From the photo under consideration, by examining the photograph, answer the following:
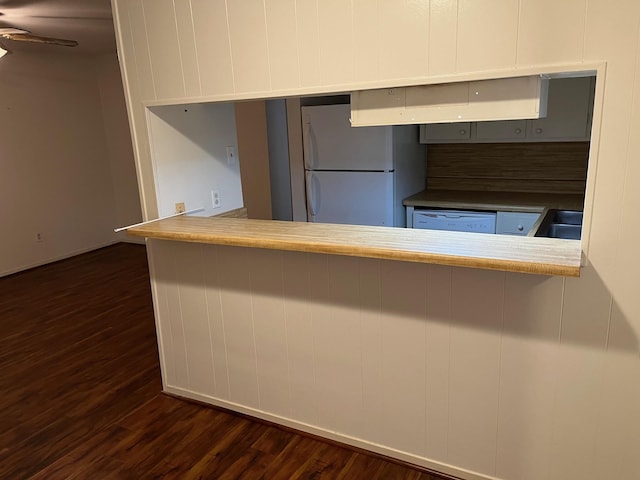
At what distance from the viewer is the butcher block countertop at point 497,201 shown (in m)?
3.48

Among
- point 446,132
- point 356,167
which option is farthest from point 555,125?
point 356,167

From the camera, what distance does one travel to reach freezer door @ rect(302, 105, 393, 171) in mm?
3752

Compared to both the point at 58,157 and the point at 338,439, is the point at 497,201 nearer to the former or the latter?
the point at 338,439

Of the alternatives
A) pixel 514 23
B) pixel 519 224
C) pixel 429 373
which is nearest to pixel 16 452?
pixel 429 373

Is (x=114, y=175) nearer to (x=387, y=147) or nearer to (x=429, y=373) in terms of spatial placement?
(x=387, y=147)

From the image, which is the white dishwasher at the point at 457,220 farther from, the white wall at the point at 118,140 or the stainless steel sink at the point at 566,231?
the white wall at the point at 118,140

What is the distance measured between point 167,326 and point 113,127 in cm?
436

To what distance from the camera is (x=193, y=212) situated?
2.78m

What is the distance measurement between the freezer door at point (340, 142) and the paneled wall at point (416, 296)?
178 centimetres

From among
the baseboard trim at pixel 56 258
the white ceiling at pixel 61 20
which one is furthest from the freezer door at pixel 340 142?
the baseboard trim at pixel 56 258

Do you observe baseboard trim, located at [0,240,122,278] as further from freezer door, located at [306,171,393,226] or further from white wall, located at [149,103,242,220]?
white wall, located at [149,103,242,220]

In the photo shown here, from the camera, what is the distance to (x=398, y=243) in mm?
1781

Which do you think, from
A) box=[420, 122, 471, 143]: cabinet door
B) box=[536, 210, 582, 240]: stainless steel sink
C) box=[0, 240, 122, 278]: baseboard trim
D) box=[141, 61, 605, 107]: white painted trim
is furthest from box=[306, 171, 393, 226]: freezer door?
box=[0, 240, 122, 278]: baseboard trim

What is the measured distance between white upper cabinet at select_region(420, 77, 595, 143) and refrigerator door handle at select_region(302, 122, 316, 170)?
113cm
